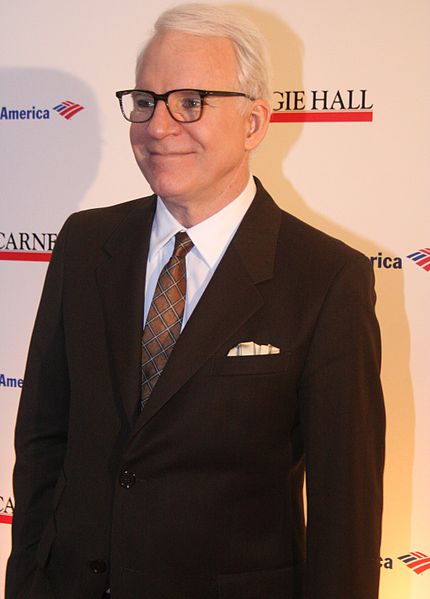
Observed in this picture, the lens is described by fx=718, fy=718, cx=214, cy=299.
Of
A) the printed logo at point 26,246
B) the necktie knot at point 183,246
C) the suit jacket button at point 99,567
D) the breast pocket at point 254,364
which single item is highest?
the printed logo at point 26,246

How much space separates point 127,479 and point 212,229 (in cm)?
52

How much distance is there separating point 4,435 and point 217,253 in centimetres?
160

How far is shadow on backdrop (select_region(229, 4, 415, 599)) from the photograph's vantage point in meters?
2.20

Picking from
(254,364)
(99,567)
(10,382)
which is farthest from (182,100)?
(10,382)

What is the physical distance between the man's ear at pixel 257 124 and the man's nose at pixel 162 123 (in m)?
0.18

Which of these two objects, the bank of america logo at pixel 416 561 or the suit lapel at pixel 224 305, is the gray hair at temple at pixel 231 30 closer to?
the suit lapel at pixel 224 305

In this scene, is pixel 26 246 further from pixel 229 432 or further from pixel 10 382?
pixel 229 432

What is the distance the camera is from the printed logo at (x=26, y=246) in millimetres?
2568

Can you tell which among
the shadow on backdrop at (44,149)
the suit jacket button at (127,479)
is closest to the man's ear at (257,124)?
the suit jacket button at (127,479)

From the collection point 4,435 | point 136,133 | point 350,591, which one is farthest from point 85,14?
point 350,591

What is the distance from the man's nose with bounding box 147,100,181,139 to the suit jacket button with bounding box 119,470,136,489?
64cm

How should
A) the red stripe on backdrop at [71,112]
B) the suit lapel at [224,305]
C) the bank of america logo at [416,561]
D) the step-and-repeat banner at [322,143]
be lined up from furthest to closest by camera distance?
1. the red stripe on backdrop at [71,112]
2. the bank of america logo at [416,561]
3. the step-and-repeat banner at [322,143]
4. the suit lapel at [224,305]

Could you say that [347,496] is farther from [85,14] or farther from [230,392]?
[85,14]

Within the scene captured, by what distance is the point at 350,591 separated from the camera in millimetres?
1397
